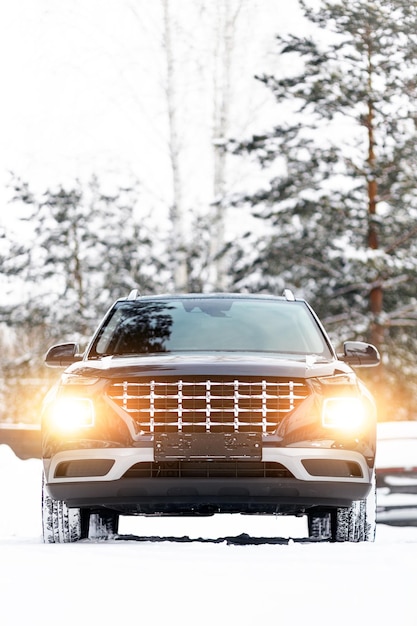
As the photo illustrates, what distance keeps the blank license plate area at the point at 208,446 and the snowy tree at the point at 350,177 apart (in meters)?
16.4

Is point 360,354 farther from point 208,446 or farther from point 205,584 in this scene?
point 205,584

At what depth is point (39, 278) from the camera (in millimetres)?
27828

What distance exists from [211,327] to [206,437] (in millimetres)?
1940

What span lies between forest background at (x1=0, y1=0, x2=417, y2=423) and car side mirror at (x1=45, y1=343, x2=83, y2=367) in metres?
14.9

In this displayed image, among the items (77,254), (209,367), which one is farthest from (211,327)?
(77,254)

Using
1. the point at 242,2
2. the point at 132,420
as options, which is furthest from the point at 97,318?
the point at 132,420

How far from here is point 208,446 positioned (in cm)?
676

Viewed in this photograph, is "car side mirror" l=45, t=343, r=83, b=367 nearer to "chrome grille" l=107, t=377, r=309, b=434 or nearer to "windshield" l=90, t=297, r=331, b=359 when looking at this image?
"windshield" l=90, t=297, r=331, b=359

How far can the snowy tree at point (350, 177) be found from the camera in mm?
23438

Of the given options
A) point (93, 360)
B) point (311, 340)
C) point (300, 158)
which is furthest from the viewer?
point (300, 158)

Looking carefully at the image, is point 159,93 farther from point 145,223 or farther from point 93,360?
point 93,360

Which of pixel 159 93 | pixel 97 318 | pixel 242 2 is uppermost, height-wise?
pixel 242 2

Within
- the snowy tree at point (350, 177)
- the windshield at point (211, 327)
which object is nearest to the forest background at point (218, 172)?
the snowy tree at point (350, 177)

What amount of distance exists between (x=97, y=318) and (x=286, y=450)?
66.9 ft
